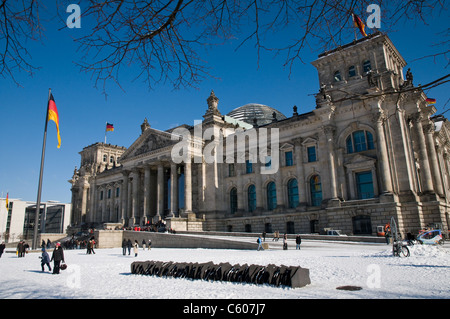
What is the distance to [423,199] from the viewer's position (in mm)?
34156

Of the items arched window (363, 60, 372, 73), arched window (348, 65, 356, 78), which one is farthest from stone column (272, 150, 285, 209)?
arched window (363, 60, 372, 73)

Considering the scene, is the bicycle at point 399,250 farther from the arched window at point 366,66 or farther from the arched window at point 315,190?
the arched window at point 366,66

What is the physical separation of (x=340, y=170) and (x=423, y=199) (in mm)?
8507

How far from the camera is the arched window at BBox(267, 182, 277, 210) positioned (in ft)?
150

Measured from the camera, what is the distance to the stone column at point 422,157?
1374 inches

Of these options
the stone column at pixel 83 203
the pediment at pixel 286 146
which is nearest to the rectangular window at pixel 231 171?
the pediment at pixel 286 146

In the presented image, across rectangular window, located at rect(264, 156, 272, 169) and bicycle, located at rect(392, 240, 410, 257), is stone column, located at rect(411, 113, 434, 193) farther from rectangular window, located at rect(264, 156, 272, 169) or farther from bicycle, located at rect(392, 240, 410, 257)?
bicycle, located at rect(392, 240, 410, 257)

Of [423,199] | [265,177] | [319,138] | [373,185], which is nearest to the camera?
[423,199]

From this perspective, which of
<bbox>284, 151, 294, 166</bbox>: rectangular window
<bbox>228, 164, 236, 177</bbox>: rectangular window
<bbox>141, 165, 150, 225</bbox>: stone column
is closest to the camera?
<bbox>284, 151, 294, 166</bbox>: rectangular window

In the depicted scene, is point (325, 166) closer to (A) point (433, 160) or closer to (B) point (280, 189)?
(B) point (280, 189)

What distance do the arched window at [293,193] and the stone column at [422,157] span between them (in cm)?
1393

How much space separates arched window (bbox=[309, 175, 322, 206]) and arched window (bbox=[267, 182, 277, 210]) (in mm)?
5495
